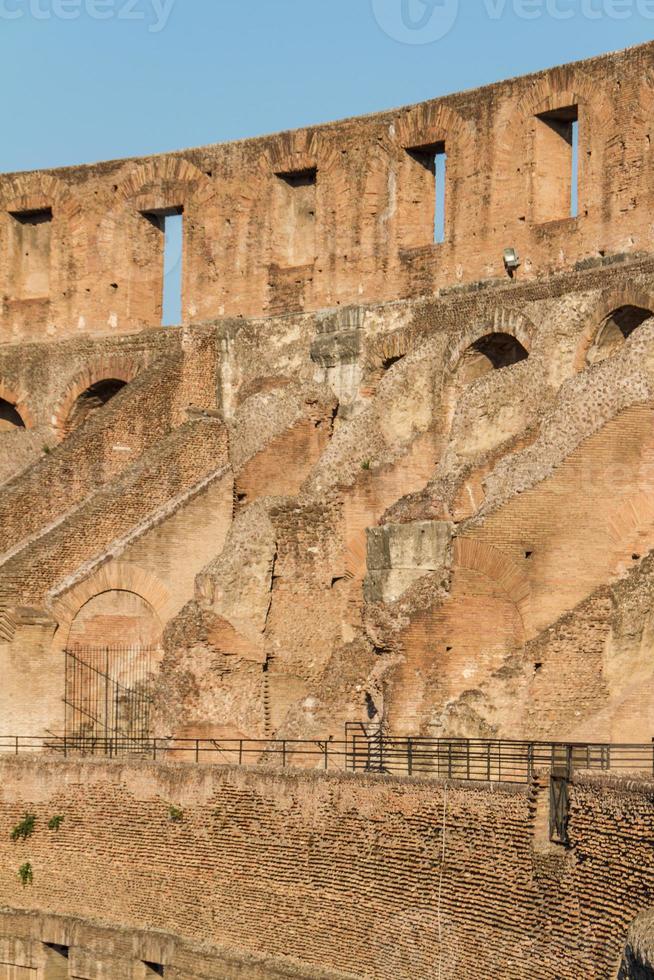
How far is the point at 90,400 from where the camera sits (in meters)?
33.6

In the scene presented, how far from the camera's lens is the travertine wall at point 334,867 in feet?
58.6

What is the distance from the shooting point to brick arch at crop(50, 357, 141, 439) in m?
33.0

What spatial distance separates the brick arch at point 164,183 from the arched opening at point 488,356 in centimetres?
627

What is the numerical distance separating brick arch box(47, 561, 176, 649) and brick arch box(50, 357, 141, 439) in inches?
201

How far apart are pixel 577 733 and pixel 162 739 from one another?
5.89 meters

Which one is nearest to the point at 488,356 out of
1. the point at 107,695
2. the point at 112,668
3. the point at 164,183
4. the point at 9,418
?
the point at 112,668

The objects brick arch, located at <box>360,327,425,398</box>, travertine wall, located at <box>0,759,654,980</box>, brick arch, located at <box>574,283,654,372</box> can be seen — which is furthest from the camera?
brick arch, located at <box>360,327,425,398</box>

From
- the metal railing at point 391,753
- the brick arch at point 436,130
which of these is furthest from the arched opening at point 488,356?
the metal railing at point 391,753

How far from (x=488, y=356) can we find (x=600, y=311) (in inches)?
91.6

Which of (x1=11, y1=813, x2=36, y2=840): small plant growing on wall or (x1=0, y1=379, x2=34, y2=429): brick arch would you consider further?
(x1=0, y1=379, x2=34, y2=429): brick arch

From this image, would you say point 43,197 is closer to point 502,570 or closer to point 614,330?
point 614,330

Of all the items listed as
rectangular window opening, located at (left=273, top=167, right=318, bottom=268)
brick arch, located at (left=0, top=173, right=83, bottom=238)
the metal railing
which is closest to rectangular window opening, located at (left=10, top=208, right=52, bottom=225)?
brick arch, located at (left=0, top=173, right=83, bottom=238)

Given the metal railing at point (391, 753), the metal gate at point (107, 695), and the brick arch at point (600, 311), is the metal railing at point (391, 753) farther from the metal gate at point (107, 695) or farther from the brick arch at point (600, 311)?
the brick arch at point (600, 311)

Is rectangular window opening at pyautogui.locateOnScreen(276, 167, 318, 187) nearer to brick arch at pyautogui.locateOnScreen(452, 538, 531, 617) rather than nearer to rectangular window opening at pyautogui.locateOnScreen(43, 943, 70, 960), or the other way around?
brick arch at pyautogui.locateOnScreen(452, 538, 531, 617)
